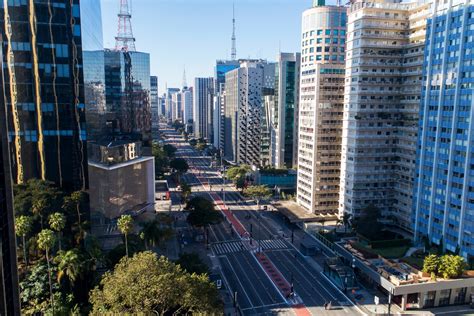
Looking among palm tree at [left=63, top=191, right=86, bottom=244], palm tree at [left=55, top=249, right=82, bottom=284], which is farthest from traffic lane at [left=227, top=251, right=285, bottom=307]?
palm tree at [left=63, top=191, right=86, bottom=244]

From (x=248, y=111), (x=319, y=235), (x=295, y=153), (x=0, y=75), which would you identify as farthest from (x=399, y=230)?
(x=248, y=111)

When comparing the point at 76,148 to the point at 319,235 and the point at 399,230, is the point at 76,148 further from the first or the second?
the point at 399,230

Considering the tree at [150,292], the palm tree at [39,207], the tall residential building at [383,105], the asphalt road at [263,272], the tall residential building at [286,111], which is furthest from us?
the tall residential building at [286,111]

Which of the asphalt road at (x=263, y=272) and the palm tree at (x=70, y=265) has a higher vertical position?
the palm tree at (x=70, y=265)

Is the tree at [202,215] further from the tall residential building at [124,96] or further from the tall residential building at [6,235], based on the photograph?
the tall residential building at [6,235]

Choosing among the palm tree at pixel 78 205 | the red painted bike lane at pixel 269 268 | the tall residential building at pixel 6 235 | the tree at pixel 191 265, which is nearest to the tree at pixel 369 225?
the red painted bike lane at pixel 269 268

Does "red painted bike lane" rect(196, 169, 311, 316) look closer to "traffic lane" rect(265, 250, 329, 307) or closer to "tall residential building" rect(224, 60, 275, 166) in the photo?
"traffic lane" rect(265, 250, 329, 307)
